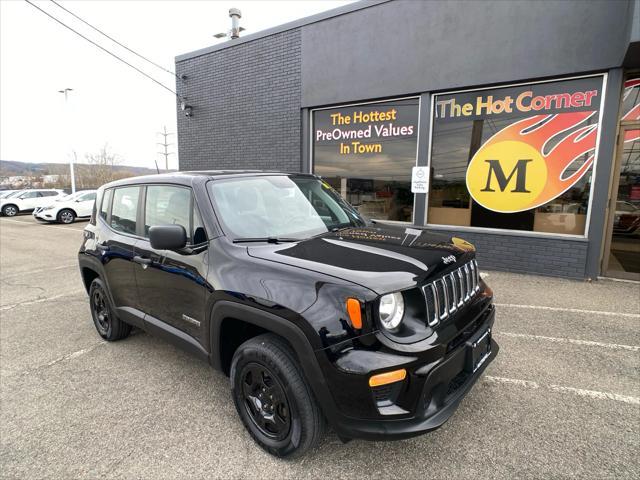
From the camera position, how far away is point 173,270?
290 cm

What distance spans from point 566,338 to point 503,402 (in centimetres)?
170

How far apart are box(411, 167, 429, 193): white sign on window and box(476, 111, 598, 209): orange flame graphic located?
1542mm

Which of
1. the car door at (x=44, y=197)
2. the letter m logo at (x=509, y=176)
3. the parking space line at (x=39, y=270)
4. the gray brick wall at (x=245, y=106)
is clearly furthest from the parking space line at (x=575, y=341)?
the car door at (x=44, y=197)

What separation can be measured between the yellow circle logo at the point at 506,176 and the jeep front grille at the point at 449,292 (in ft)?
15.4

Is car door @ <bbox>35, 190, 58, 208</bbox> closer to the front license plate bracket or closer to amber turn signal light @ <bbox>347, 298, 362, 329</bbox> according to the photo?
amber turn signal light @ <bbox>347, 298, 362, 329</bbox>

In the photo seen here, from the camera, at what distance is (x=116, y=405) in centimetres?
293

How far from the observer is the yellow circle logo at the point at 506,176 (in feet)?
21.4

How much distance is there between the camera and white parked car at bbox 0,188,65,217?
2247cm

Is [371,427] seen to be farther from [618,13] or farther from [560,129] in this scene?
[618,13]

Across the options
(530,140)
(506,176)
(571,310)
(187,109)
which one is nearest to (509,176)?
(506,176)

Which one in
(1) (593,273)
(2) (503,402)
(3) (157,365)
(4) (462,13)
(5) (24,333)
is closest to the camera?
(2) (503,402)

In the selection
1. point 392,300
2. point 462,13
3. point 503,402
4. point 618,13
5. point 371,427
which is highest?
point 462,13

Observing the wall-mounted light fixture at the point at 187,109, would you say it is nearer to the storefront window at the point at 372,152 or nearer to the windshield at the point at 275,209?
the storefront window at the point at 372,152

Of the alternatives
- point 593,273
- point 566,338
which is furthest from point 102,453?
point 593,273
